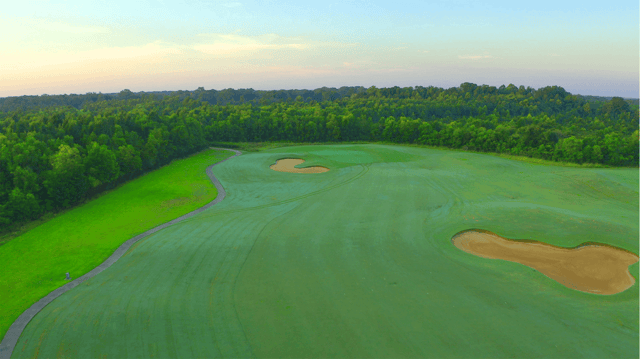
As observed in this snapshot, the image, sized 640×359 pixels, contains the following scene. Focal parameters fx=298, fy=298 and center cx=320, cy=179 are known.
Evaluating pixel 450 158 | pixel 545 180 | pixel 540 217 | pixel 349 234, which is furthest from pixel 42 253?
pixel 450 158

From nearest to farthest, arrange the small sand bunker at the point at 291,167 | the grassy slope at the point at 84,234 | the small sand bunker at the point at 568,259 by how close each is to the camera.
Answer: the small sand bunker at the point at 568,259 < the grassy slope at the point at 84,234 < the small sand bunker at the point at 291,167

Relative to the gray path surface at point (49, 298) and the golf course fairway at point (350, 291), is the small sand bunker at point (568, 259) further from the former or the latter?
the gray path surface at point (49, 298)

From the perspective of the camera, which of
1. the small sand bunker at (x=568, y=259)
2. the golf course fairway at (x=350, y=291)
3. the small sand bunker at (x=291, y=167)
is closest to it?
the golf course fairway at (x=350, y=291)

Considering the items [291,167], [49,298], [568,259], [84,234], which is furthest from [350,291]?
[291,167]

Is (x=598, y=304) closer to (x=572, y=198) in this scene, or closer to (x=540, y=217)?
(x=540, y=217)

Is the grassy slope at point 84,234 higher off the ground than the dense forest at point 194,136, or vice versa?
the dense forest at point 194,136

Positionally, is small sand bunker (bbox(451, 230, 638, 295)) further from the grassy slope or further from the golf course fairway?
the grassy slope

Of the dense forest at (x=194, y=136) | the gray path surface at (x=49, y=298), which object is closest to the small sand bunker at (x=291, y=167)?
the gray path surface at (x=49, y=298)
